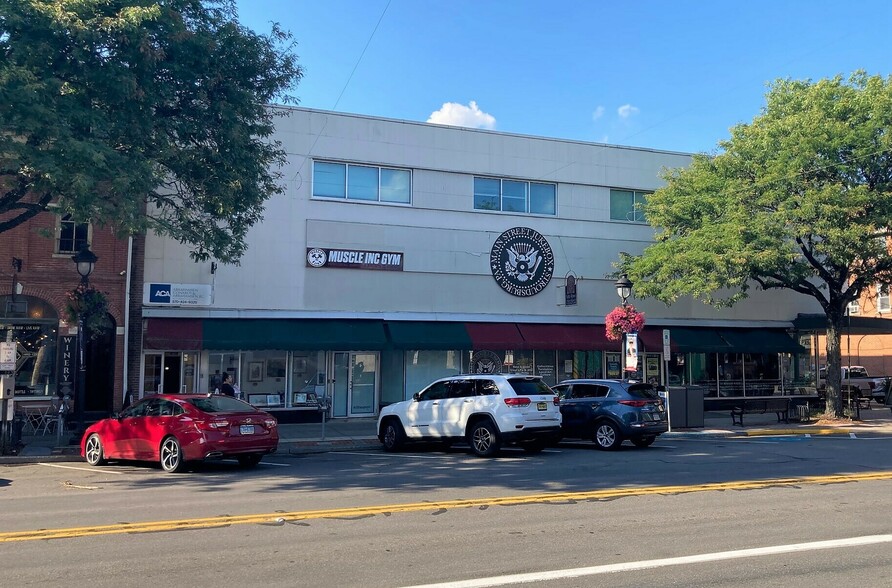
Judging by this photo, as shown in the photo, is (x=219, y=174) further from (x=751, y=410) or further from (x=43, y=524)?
(x=751, y=410)

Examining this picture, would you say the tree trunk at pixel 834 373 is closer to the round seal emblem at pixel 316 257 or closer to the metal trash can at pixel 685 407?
the metal trash can at pixel 685 407

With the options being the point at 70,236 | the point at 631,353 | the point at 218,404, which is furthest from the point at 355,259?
the point at 218,404

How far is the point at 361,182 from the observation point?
25828mm

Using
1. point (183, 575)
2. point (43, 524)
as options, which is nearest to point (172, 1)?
point (43, 524)

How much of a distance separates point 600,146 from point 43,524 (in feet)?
77.6

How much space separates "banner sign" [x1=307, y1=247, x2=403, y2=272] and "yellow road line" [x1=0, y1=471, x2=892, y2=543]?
15200 mm

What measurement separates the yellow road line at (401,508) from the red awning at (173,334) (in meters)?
13.5

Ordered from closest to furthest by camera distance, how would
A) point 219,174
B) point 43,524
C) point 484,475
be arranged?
point 43,524, point 484,475, point 219,174

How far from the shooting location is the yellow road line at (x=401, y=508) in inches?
341

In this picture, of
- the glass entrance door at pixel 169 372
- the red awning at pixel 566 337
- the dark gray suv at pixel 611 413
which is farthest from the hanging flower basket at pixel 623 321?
the glass entrance door at pixel 169 372

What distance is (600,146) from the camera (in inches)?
1137

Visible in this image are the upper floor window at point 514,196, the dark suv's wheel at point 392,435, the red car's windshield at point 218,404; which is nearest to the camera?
the red car's windshield at point 218,404

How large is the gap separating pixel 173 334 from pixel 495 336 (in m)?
10.00

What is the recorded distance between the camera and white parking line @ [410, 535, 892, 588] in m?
6.55
